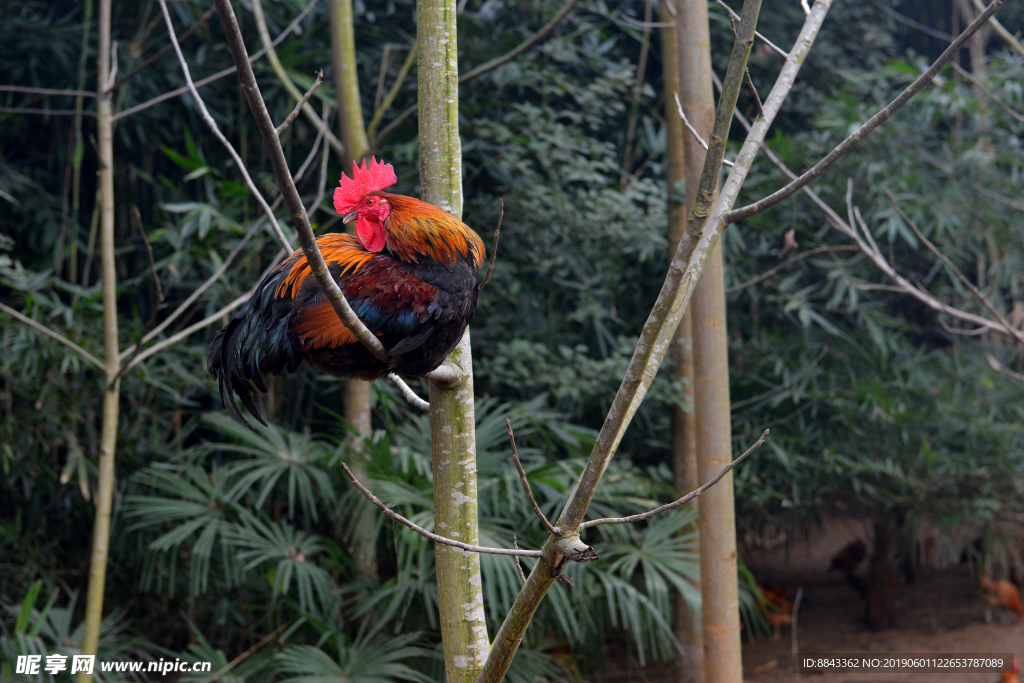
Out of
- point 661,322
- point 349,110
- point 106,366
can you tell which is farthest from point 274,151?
point 349,110

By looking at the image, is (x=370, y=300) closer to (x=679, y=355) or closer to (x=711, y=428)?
(x=711, y=428)

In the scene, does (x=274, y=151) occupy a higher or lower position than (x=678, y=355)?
lower

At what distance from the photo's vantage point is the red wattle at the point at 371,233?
128cm

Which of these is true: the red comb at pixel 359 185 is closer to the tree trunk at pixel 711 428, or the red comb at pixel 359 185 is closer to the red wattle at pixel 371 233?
the red wattle at pixel 371 233

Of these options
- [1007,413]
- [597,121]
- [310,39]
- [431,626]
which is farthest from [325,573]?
[1007,413]

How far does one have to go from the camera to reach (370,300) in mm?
1160

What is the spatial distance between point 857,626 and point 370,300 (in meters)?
4.03

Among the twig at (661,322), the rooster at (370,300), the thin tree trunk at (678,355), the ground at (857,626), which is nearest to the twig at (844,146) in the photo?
the twig at (661,322)

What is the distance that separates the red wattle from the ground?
2510 millimetres

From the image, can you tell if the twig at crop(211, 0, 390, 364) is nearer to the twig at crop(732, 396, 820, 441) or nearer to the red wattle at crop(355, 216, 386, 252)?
the red wattle at crop(355, 216, 386, 252)


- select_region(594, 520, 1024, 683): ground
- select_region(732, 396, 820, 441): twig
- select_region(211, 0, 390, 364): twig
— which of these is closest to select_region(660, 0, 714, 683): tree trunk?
select_region(732, 396, 820, 441): twig

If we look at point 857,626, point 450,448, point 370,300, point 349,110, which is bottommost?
point 857,626

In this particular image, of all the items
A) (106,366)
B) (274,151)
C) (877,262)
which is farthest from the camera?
(106,366)

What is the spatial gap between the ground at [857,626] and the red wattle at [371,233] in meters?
2.51
